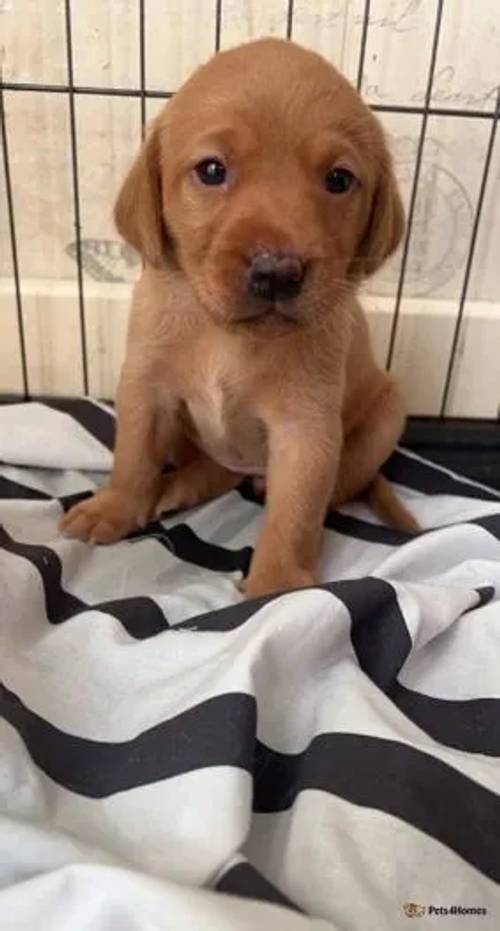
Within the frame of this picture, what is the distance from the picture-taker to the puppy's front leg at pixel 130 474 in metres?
1.35

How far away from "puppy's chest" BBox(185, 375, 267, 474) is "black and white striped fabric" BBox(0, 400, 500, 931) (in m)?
0.19

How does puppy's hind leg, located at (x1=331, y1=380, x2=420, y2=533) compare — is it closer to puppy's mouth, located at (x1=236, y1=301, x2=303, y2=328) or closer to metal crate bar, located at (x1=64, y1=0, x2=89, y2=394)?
puppy's mouth, located at (x1=236, y1=301, x2=303, y2=328)

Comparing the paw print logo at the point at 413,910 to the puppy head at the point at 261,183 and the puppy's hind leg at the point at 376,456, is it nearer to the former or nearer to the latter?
the puppy head at the point at 261,183

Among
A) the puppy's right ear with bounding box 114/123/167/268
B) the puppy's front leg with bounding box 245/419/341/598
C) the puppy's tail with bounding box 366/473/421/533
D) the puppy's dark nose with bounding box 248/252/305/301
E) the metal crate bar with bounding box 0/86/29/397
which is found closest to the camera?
the puppy's dark nose with bounding box 248/252/305/301

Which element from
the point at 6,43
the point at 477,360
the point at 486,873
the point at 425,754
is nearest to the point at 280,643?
Answer: the point at 425,754

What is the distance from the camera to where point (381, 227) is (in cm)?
119

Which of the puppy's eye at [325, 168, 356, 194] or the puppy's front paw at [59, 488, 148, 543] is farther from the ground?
the puppy's eye at [325, 168, 356, 194]

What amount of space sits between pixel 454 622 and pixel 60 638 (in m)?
0.45

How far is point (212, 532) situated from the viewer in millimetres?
1474

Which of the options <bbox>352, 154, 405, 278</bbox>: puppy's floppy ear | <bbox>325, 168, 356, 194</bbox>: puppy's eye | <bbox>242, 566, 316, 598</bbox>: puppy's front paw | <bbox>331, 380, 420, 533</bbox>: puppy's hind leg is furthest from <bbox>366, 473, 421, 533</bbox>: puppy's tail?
<bbox>325, 168, 356, 194</bbox>: puppy's eye

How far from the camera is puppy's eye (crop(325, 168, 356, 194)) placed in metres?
1.08

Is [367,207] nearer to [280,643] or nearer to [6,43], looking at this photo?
[280,643]

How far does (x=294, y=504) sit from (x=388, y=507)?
0.95 feet

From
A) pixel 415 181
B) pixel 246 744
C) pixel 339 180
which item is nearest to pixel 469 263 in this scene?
pixel 415 181
